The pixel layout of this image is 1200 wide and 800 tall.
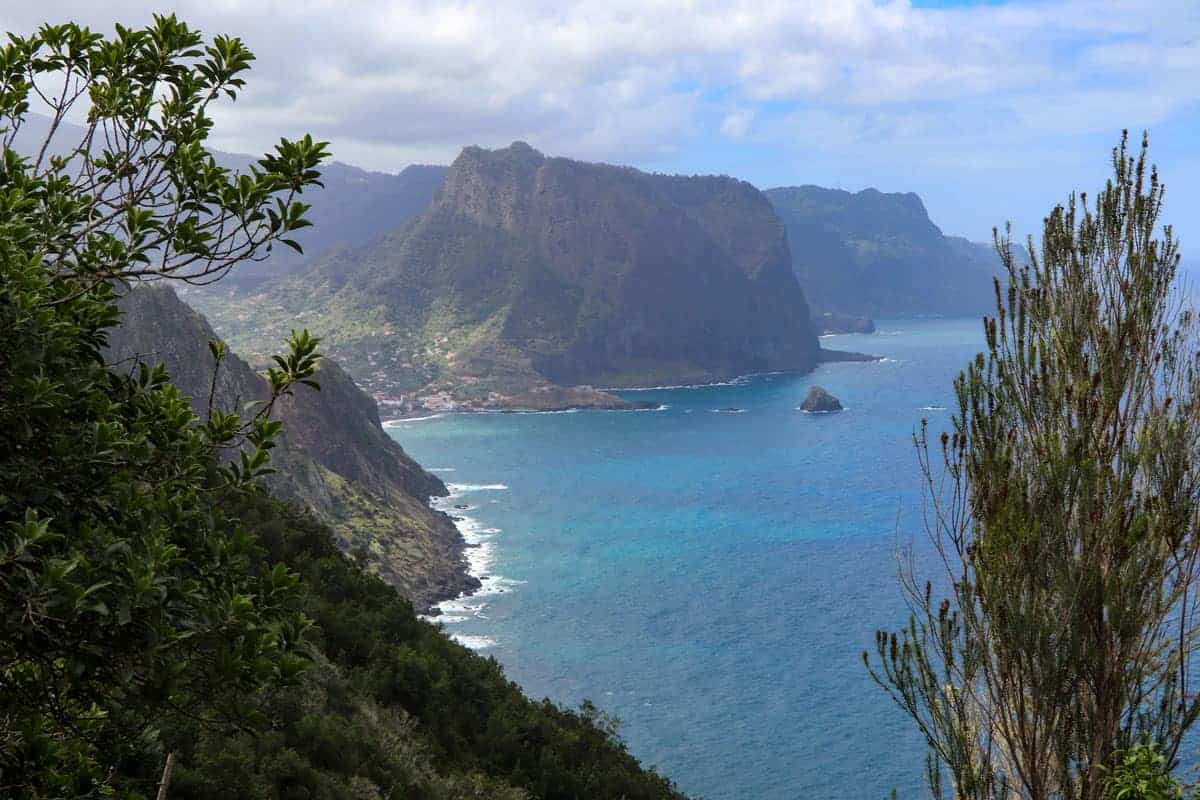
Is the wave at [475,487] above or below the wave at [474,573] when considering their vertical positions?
above

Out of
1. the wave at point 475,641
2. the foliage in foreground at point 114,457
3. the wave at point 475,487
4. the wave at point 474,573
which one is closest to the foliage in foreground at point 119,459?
the foliage in foreground at point 114,457

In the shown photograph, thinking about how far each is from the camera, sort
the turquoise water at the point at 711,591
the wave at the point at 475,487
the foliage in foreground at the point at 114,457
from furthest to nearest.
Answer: the wave at the point at 475,487, the turquoise water at the point at 711,591, the foliage in foreground at the point at 114,457

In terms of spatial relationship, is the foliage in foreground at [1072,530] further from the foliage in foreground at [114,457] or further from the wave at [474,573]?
the wave at [474,573]

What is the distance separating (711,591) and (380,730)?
7651 centimetres

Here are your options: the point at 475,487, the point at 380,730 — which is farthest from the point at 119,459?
the point at 475,487

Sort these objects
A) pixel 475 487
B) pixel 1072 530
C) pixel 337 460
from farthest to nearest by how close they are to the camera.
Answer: pixel 475 487
pixel 337 460
pixel 1072 530

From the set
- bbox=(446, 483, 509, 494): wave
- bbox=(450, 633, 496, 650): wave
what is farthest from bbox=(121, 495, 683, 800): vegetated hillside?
bbox=(446, 483, 509, 494): wave

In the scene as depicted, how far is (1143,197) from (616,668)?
69609 millimetres

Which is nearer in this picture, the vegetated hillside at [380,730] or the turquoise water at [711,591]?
the vegetated hillside at [380,730]

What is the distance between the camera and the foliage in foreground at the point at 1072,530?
13.6 metres

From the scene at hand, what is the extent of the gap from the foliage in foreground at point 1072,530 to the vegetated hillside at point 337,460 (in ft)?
231

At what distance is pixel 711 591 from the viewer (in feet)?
325

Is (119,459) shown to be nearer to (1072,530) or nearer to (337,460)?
(1072,530)

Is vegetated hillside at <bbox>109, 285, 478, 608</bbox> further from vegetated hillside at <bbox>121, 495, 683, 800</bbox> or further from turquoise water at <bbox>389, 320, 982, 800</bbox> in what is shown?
vegetated hillside at <bbox>121, 495, 683, 800</bbox>
